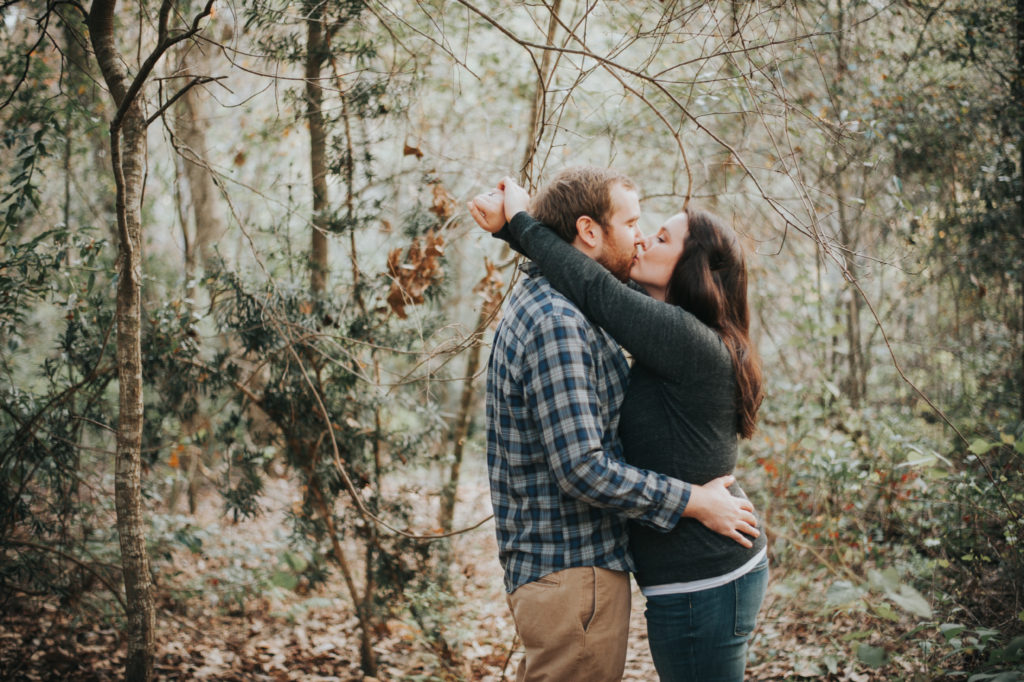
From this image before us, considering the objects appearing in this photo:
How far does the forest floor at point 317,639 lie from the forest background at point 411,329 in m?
0.03

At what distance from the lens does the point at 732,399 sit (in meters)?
1.78

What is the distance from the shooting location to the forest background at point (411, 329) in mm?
2619

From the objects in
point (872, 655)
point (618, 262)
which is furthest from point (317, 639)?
point (618, 262)

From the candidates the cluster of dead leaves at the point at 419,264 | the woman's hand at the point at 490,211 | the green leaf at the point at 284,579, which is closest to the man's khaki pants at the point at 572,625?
the woman's hand at the point at 490,211

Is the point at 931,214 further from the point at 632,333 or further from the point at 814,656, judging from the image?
the point at 632,333

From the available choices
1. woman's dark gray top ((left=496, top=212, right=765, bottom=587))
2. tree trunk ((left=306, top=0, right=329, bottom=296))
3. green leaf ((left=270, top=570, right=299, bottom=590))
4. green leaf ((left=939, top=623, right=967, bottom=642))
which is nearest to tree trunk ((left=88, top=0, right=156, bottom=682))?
tree trunk ((left=306, top=0, right=329, bottom=296))

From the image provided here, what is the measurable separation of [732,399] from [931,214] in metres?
4.14

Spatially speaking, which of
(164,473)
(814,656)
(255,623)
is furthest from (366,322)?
(814,656)

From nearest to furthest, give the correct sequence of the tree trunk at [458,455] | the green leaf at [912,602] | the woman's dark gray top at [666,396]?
1. the woman's dark gray top at [666,396]
2. the green leaf at [912,602]
3. the tree trunk at [458,455]

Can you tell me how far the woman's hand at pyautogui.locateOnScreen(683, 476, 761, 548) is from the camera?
1.65 m

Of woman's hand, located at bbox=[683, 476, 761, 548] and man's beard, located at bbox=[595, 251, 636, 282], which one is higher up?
man's beard, located at bbox=[595, 251, 636, 282]

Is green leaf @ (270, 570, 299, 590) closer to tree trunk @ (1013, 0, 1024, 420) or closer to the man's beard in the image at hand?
the man's beard

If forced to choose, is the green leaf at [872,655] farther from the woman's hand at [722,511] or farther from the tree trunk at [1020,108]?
the tree trunk at [1020,108]

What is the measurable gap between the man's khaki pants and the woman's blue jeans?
13cm
